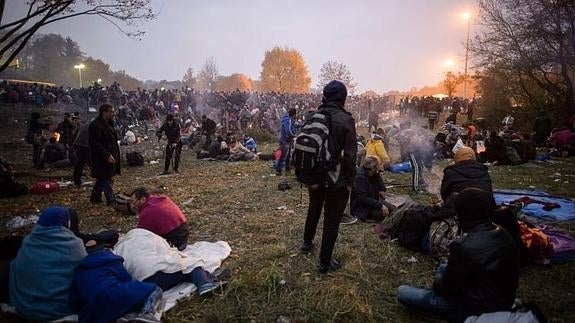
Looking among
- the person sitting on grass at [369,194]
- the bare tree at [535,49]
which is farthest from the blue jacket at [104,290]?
the bare tree at [535,49]

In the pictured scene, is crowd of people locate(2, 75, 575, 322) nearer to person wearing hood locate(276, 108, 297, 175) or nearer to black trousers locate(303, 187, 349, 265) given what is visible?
black trousers locate(303, 187, 349, 265)

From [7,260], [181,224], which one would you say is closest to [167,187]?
[181,224]

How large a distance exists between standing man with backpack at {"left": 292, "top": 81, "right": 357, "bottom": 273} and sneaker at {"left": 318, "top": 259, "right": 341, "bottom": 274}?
0.34m

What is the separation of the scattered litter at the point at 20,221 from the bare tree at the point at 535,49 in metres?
19.8

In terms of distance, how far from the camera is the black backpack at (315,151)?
12.6 feet

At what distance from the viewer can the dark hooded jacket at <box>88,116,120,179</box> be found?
6.98 m

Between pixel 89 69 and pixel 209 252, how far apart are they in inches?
3178

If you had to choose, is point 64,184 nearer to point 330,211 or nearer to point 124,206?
point 124,206

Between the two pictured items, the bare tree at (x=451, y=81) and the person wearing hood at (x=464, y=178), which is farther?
the bare tree at (x=451, y=81)

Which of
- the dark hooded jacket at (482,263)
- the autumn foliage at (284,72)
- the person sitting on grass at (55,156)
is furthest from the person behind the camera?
the autumn foliage at (284,72)

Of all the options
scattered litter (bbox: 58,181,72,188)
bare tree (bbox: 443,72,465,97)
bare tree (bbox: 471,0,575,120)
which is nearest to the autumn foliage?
bare tree (bbox: 443,72,465,97)

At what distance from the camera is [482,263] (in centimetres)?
274

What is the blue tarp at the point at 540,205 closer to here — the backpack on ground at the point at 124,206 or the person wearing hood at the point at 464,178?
the person wearing hood at the point at 464,178

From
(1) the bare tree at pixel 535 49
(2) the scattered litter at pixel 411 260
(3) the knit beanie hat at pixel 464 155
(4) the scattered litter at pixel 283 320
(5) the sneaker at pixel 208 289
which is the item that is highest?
(1) the bare tree at pixel 535 49
